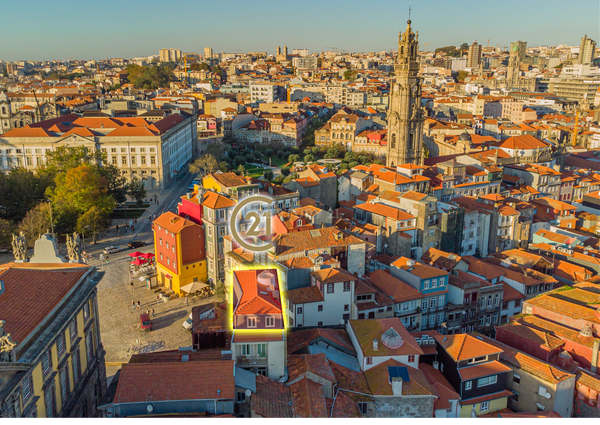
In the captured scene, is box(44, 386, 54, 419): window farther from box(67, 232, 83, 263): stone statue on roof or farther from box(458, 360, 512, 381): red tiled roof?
box(458, 360, 512, 381): red tiled roof

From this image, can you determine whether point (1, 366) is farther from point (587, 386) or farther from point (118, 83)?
point (118, 83)

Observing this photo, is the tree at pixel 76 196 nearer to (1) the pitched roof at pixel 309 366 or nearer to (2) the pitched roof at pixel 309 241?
(2) the pitched roof at pixel 309 241

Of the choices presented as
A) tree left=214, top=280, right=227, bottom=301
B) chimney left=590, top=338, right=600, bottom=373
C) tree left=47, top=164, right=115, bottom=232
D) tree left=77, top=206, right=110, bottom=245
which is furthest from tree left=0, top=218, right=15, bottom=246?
chimney left=590, top=338, right=600, bottom=373

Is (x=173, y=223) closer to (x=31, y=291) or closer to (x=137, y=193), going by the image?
(x=31, y=291)

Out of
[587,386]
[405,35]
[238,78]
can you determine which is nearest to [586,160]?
[405,35]

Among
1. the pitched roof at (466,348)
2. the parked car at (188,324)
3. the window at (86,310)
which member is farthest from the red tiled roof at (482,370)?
the parked car at (188,324)

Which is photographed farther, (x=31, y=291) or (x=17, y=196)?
(x=17, y=196)

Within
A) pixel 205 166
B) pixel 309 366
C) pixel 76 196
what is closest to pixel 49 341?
pixel 309 366
